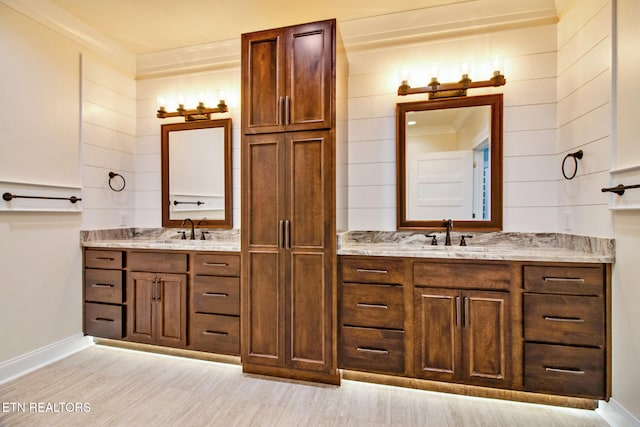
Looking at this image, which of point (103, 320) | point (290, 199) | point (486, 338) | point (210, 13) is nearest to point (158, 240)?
point (103, 320)

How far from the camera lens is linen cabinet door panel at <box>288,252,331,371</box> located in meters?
2.20

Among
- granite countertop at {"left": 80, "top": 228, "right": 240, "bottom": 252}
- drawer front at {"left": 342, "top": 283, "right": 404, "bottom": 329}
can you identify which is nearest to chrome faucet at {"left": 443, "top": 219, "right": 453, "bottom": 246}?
drawer front at {"left": 342, "top": 283, "right": 404, "bottom": 329}

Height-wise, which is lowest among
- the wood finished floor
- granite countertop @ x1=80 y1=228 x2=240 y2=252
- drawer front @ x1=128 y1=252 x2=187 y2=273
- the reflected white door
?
the wood finished floor

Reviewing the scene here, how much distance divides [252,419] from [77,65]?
317 cm

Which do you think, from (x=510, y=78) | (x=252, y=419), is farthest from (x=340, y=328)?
(x=510, y=78)

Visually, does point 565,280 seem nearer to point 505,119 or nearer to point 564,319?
point 564,319

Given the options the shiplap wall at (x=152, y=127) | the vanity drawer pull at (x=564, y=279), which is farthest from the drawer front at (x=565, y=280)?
the shiplap wall at (x=152, y=127)

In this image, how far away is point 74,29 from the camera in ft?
8.87

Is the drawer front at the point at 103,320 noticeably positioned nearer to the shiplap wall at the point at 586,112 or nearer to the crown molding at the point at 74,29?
the crown molding at the point at 74,29

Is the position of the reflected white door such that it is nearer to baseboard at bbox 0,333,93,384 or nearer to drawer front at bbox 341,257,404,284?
drawer front at bbox 341,257,404,284

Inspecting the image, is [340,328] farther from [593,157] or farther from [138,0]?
[138,0]

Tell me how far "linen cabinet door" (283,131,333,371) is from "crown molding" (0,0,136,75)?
217cm

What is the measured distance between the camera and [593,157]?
6.54 feet

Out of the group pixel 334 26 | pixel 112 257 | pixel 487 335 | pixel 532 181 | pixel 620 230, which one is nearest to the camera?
pixel 620 230
